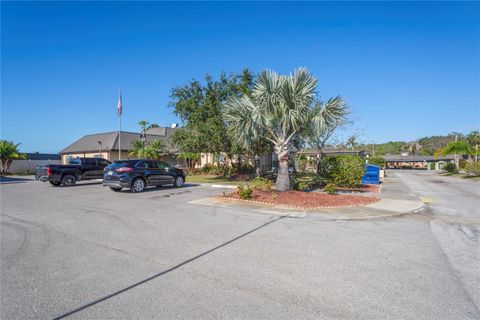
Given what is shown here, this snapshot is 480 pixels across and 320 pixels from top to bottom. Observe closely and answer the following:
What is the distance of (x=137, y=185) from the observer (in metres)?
13.4

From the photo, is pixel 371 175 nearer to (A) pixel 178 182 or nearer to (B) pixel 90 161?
(A) pixel 178 182

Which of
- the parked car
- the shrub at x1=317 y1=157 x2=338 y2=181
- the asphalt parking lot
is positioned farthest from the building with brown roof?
the asphalt parking lot

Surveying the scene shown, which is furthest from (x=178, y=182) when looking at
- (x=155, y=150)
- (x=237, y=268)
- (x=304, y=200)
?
(x=155, y=150)

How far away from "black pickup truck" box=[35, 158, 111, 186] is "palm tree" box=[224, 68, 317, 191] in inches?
471

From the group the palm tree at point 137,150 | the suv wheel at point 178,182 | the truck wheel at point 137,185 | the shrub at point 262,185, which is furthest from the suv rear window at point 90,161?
the shrub at point 262,185

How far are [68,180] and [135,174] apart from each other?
7.32 meters

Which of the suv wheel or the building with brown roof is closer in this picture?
the suv wheel

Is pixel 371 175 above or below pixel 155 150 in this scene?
below

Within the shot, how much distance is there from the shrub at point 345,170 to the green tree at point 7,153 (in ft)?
124

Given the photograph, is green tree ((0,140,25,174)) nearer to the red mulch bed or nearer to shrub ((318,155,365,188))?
the red mulch bed

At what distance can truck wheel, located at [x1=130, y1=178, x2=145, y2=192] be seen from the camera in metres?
13.2

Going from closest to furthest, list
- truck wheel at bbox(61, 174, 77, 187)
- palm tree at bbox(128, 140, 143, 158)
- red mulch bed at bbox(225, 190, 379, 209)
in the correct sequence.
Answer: red mulch bed at bbox(225, 190, 379, 209)
truck wheel at bbox(61, 174, 77, 187)
palm tree at bbox(128, 140, 143, 158)

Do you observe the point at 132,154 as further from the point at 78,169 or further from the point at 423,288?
the point at 423,288

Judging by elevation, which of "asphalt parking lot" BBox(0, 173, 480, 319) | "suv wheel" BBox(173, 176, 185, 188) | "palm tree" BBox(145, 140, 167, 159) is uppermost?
"palm tree" BBox(145, 140, 167, 159)
